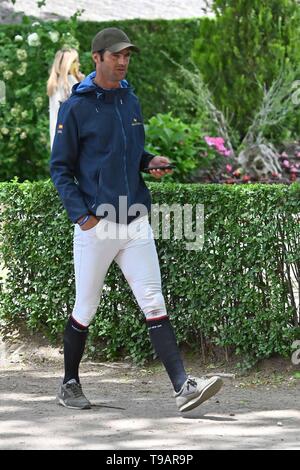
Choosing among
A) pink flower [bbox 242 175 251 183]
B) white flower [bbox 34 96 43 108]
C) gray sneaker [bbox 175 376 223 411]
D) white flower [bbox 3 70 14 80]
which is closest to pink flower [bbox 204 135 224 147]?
pink flower [bbox 242 175 251 183]

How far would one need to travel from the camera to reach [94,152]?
5.98 m

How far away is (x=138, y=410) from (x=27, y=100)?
8.42 meters

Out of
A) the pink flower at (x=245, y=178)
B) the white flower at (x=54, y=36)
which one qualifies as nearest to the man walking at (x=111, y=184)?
the white flower at (x=54, y=36)

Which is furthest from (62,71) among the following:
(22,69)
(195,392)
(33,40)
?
(195,392)

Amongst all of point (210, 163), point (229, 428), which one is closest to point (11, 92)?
point (210, 163)

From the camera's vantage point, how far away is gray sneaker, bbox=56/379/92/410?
617cm

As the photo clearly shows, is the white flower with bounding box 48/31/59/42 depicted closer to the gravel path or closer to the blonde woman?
the blonde woman

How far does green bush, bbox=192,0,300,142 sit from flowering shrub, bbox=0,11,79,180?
215 cm

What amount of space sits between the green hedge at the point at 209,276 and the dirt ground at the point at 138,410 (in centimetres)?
18

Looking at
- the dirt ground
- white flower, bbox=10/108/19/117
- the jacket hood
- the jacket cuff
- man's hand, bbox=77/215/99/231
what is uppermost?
the jacket hood

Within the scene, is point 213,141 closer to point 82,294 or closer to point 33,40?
point 33,40

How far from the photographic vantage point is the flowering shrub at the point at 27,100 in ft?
45.3

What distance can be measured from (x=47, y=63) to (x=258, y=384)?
8.05 meters

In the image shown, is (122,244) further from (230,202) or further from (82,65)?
(82,65)
